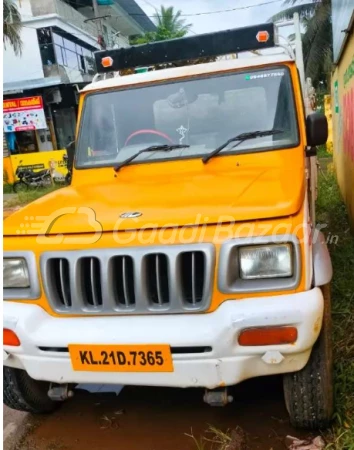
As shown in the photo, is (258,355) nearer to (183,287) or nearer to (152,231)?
(183,287)

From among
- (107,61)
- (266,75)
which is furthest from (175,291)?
(107,61)

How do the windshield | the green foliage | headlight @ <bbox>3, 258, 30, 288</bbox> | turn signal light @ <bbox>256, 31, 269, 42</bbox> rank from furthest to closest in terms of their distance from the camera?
the green foliage < turn signal light @ <bbox>256, 31, 269, 42</bbox> < the windshield < headlight @ <bbox>3, 258, 30, 288</bbox>

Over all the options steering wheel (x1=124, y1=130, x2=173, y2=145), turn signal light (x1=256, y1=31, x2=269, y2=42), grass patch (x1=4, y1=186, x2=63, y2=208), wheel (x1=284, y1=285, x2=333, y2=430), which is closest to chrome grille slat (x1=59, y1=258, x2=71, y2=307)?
wheel (x1=284, y1=285, x2=333, y2=430)

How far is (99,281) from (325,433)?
1.48 m

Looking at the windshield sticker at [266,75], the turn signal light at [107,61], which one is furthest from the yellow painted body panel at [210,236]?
the turn signal light at [107,61]

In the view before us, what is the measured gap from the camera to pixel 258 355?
2445mm

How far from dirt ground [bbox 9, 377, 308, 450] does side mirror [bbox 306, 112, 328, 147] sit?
162 cm

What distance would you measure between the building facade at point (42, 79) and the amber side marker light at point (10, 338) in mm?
18912

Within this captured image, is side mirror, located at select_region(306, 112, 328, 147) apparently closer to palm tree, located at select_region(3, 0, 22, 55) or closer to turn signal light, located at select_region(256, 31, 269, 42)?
turn signal light, located at select_region(256, 31, 269, 42)

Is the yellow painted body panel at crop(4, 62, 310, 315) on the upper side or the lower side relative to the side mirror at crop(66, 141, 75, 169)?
lower

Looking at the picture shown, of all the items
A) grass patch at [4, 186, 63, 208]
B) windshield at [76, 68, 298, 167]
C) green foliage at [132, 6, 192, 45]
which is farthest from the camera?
green foliage at [132, 6, 192, 45]

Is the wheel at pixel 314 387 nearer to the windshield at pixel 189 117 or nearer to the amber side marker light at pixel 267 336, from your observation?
the amber side marker light at pixel 267 336

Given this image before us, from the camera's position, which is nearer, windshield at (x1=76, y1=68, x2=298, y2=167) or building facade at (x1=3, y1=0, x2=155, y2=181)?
windshield at (x1=76, y1=68, x2=298, y2=167)

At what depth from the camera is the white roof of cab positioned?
372 cm
